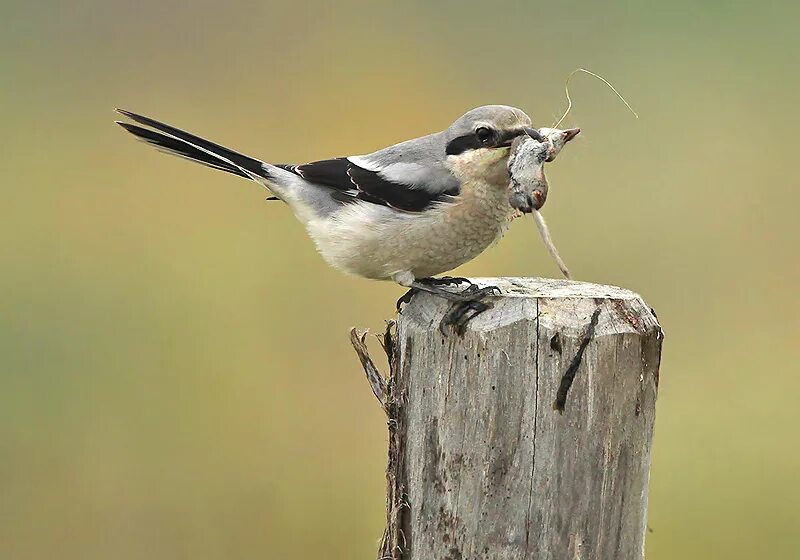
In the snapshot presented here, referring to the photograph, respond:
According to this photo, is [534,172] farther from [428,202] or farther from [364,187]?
[364,187]

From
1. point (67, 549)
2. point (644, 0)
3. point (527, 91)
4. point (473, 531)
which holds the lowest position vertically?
point (67, 549)

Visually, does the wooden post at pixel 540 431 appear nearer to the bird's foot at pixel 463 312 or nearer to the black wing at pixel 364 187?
the bird's foot at pixel 463 312

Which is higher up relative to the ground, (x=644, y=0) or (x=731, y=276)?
(x=644, y=0)

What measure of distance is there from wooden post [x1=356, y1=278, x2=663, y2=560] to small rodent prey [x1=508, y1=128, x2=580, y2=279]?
43 centimetres

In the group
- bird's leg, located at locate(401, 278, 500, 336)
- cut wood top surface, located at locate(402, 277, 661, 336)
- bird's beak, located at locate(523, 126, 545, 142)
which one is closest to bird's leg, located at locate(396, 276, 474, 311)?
bird's leg, located at locate(401, 278, 500, 336)

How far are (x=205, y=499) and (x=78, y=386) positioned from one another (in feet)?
3.58

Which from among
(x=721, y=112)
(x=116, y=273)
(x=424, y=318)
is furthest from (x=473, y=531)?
(x=721, y=112)

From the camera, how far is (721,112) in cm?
778

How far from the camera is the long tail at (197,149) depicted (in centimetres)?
362

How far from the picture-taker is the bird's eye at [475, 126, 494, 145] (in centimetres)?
312

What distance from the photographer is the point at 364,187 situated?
3312mm

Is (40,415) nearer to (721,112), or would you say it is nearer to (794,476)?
(794,476)

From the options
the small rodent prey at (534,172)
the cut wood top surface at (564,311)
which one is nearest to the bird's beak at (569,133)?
the small rodent prey at (534,172)

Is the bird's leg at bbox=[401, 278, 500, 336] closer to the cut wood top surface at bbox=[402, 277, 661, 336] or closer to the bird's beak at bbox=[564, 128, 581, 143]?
the cut wood top surface at bbox=[402, 277, 661, 336]
